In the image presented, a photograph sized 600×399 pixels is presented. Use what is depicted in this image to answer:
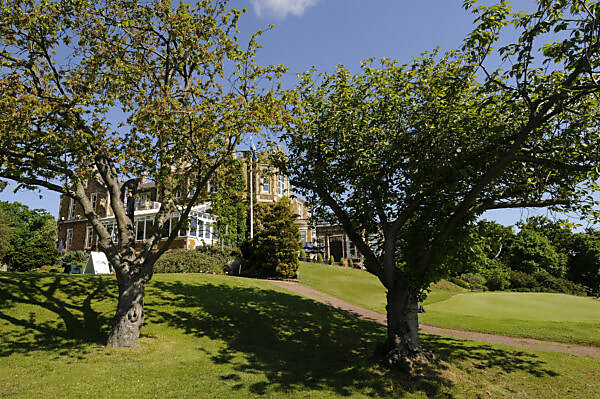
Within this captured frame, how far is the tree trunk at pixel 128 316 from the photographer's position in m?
9.77

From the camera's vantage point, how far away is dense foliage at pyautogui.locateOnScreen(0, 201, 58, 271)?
26.6 m

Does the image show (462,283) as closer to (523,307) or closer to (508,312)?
(523,307)

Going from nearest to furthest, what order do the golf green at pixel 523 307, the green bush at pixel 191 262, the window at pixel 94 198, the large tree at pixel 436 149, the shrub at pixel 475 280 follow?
1. the large tree at pixel 436 149
2. the golf green at pixel 523 307
3. the green bush at pixel 191 262
4. the shrub at pixel 475 280
5. the window at pixel 94 198

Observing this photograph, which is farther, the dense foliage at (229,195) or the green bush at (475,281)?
the green bush at (475,281)

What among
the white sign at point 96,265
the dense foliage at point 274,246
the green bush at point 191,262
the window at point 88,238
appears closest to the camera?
the white sign at point 96,265

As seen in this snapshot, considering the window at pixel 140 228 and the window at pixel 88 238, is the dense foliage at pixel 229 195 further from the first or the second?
the window at pixel 88 238

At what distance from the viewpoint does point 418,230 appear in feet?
32.7

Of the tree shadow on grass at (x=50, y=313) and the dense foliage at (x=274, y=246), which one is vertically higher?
the dense foliage at (x=274, y=246)

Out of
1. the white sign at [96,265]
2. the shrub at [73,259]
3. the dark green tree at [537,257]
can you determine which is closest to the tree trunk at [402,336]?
the white sign at [96,265]

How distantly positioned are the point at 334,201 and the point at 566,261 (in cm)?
4859

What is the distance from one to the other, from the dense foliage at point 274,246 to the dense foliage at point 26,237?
1477cm

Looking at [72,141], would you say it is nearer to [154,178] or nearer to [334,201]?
[154,178]

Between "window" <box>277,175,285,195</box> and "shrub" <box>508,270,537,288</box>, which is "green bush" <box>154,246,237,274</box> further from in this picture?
"shrub" <box>508,270,537,288</box>

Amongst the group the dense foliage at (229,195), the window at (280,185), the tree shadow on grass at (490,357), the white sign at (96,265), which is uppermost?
the window at (280,185)
